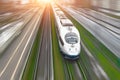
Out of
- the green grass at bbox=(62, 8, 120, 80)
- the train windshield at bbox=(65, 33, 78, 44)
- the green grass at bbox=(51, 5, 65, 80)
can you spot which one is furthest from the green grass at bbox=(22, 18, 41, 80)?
the green grass at bbox=(62, 8, 120, 80)

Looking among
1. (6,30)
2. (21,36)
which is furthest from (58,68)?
(6,30)

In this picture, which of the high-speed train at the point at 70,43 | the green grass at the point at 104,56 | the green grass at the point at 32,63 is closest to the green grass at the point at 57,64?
the high-speed train at the point at 70,43

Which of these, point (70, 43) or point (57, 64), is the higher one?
point (70, 43)

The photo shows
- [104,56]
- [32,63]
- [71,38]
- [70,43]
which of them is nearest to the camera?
[70,43]

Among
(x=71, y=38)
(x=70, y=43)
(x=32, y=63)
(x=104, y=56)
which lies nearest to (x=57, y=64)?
(x=70, y=43)

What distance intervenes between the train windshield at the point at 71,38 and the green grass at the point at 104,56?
161 inches

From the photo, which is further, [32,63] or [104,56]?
[104,56]

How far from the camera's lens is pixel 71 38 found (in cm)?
2956

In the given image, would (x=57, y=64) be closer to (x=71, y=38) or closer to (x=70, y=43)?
(x=70, y=43)

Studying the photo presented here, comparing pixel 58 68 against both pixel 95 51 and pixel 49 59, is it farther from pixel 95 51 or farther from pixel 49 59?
pixel 95 51

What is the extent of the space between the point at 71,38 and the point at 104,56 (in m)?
5.66

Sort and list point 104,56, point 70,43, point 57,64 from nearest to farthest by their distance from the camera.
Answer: point 57,64, point 70,43, point 104,56

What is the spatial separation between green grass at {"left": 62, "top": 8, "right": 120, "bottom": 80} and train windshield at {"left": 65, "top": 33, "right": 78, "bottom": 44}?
408 cm

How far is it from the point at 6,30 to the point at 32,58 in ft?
73.5
